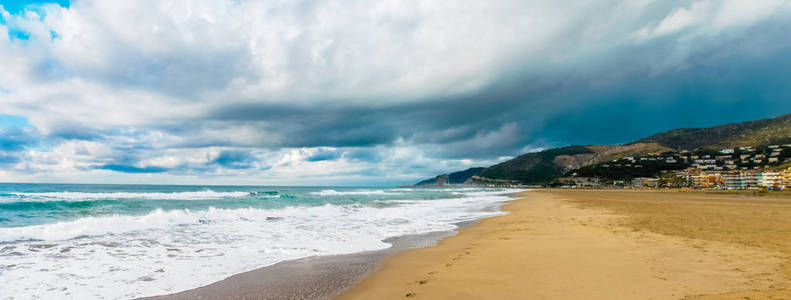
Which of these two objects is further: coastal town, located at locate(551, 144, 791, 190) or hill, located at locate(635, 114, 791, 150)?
hill, located at locate(635, 114, 791, 150)

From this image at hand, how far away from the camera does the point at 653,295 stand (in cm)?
447

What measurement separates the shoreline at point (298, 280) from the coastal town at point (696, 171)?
9622cm

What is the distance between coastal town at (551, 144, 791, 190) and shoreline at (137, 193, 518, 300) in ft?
316

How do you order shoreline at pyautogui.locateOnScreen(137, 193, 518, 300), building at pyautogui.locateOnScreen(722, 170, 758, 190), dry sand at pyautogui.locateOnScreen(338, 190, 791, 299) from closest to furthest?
dry sand at pyautogui.locateOnScreen(338, 190, 791, 299) → shoreline at pyautogui.locateOnScreen(137, 193, 518, 300) → building at pyautogui.locateOnScreen(722, 170, 758, 190)

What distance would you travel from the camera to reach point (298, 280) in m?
6.13

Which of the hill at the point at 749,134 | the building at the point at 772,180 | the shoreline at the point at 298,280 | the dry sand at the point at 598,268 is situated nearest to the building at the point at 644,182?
the building at the point at 772,180

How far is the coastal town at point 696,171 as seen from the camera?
3477 inches

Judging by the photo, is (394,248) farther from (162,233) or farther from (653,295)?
(162,233)

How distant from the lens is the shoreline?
5.32 metres

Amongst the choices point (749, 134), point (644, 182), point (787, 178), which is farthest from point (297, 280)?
point (749, 134)

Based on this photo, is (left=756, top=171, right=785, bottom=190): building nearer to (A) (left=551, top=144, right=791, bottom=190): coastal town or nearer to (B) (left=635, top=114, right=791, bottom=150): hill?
(A) (left=551, top=144, right=791, bottom=190): coastal town

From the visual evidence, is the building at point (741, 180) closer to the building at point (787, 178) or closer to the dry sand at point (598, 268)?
the building at point (787, 178)

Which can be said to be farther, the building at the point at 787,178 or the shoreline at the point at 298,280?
the building at the point at 787,178

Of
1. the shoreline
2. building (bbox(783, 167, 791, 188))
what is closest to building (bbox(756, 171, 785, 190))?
building (bbox(783, 167, 791, 188))
